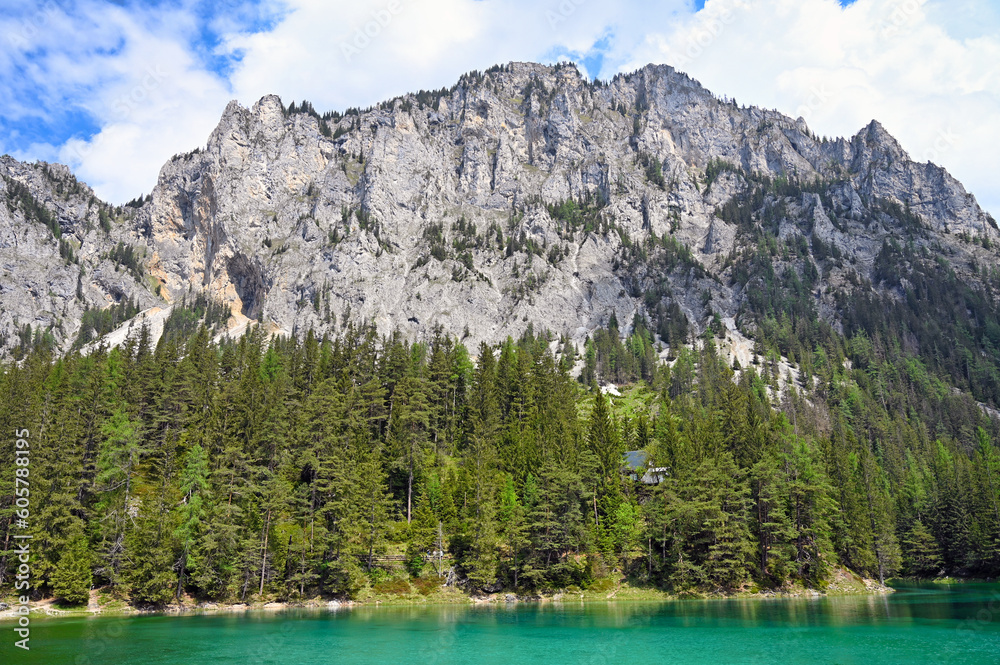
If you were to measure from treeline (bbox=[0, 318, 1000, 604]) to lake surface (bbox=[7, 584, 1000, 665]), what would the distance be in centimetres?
782

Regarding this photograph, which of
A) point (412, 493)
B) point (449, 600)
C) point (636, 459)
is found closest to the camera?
point (449, 600)

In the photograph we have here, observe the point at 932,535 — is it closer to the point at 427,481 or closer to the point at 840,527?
the point at 840,527

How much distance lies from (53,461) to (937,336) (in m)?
228

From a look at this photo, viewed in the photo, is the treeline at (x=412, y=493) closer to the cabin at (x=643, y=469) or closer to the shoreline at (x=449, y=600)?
the cabin at (x=643, y=469)

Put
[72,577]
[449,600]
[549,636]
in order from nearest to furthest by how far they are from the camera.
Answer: [549,636]
[72,577]
[449,600]

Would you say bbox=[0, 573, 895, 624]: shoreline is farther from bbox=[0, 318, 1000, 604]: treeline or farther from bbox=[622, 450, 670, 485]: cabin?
bbox=[622, 450, 670, 485]: cabin

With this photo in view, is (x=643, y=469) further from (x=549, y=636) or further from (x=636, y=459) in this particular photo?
(x=549, y=636)

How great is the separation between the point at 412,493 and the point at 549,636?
127 ft

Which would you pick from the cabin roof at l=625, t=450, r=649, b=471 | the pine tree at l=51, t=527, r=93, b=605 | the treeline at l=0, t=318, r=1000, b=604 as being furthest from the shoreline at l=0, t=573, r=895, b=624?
the cabin roof at l=625, t=450, r=649, b=471

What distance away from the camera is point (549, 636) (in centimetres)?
3756

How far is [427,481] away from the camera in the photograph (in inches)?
2790

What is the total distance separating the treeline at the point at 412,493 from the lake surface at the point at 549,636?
25.7 ft

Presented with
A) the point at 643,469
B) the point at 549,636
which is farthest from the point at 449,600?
the point at 643,469

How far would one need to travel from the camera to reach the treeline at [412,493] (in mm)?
57125
